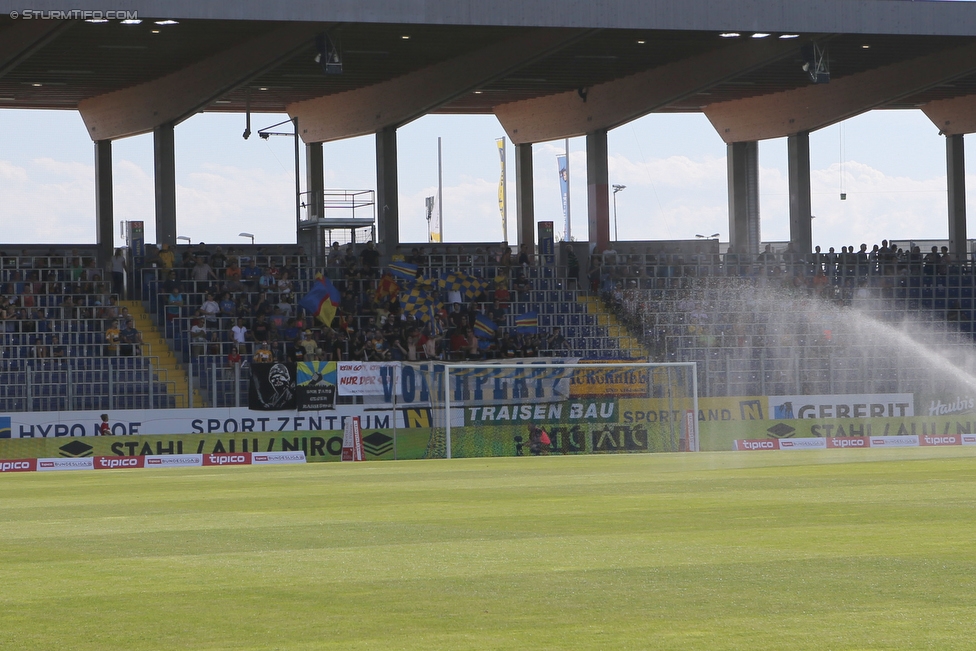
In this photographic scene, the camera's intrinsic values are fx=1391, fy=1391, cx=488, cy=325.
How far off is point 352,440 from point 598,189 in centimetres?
1554

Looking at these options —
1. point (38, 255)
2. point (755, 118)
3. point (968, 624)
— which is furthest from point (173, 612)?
point (755, 118)

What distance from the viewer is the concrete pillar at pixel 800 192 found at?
45000 mm

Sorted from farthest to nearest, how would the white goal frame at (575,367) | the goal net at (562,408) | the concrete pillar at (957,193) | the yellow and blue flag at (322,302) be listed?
the concrete pillar at (957,193)
the yellow and blue flag at (322,302)
the goal net at (562,408)
the white goal frame at (575,367)

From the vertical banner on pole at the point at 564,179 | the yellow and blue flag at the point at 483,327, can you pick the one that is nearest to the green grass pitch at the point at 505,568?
the yellow and blue flag at the point at 483,327

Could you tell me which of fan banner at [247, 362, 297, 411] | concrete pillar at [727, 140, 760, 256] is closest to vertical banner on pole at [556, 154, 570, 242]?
concrete pillar at [727, 140, 760, 256]

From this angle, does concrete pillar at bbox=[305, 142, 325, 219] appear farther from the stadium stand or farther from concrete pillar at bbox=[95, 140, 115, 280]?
concrete pillar at bbox=[95, 140, 115, 280]

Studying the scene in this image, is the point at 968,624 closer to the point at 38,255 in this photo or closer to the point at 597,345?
the point at 597,345

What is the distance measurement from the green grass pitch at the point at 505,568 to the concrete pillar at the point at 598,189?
84.6 ft

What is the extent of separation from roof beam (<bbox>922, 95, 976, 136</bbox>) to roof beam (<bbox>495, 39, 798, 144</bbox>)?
12.3 m

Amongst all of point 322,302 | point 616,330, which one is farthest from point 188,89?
point 616,330

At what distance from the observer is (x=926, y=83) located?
41.2 meters

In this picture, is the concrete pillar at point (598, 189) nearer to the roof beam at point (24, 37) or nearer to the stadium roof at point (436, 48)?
the stadium roof at point (436, 48)

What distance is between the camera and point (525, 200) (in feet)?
150

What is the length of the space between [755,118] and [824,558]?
127 feet
